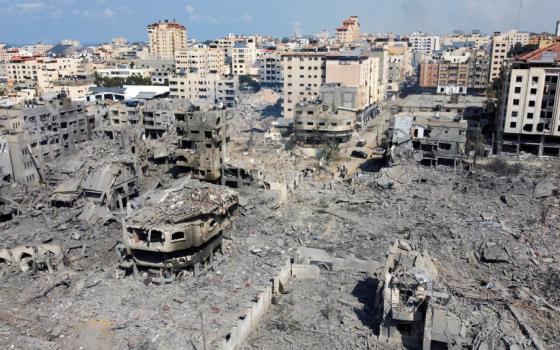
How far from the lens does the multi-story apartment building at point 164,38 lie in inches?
6220

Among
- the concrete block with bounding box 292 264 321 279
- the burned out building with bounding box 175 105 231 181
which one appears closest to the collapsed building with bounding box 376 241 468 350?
the concrete block with bounding box 292 264 321 279

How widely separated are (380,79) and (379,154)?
41.0 metres

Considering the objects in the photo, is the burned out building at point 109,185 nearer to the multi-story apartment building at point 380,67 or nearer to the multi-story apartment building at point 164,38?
the multi-story apartment building at point 380,67

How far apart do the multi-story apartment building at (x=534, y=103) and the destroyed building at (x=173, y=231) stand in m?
37.5

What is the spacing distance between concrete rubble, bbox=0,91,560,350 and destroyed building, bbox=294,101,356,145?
16.4 m

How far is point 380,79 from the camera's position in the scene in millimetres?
95875

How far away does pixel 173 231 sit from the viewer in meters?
27.0

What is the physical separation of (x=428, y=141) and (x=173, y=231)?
103 ft

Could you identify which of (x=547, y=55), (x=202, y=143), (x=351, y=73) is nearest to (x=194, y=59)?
(x=351, y=73)

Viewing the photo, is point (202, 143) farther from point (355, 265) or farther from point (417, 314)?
point (417, 314)

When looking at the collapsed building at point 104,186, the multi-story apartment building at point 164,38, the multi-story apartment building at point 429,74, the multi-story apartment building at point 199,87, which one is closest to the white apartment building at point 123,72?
the multi-story apartment building at point 199,87

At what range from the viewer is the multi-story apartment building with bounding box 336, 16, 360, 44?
14850cm

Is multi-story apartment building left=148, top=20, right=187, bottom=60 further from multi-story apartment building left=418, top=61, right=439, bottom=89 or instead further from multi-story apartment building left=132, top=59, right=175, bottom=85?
multi-story apartment building left=418, top=61, right=439, bottom=89

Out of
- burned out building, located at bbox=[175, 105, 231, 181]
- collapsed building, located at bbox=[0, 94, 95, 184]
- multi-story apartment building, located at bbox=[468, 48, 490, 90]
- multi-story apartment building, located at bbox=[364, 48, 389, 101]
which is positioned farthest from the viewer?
multi-story apartment building, located at bbox=[468, 48, 490, 90]
